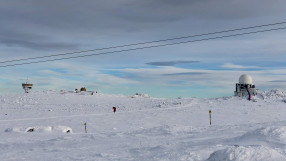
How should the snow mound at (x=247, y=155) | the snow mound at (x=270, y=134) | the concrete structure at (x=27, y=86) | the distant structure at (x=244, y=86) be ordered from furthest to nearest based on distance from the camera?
the concrete structure at (x=27, y=86)
the distant structure at (x=244, y=86)
the snow mound at (x=270, y=134)
the snow mound at (x=247, y=155)

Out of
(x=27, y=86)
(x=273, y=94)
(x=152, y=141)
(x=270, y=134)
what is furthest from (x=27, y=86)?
(x=270, y=134)

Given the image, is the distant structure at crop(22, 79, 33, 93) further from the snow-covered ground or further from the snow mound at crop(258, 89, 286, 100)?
the snow mound at crop(258, 89, 286, 100)

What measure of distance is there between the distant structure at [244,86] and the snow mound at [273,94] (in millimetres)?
2876

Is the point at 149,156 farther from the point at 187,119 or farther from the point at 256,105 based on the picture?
the point at 256,105

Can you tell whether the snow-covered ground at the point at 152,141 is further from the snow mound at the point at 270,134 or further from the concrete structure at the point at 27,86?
the concrete structure at the point at 27,86

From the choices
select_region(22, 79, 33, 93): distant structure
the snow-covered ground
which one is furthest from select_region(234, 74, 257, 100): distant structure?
select_region(22, 79, 33, 93): distant structure

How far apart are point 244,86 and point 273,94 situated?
609 cm

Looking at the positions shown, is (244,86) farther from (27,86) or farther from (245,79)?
(27,86)

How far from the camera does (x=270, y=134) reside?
38.8 ft

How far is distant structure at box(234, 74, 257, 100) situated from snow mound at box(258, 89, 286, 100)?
9.44ft

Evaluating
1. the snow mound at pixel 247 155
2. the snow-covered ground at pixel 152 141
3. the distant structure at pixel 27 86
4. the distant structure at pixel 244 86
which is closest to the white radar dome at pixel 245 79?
the distant structure at pixel 244 86

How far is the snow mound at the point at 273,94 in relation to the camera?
182 feet

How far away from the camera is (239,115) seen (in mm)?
37375

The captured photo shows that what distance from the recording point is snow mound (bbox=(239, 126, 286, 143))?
37.9 ft
